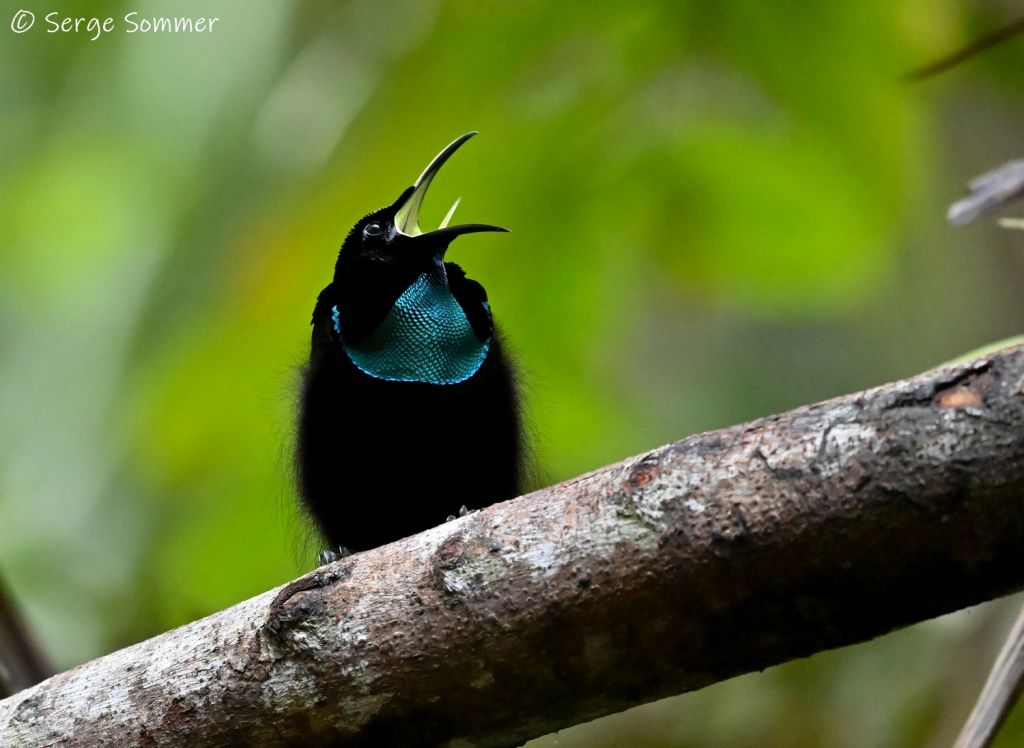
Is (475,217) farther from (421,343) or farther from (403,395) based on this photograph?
(403,395)

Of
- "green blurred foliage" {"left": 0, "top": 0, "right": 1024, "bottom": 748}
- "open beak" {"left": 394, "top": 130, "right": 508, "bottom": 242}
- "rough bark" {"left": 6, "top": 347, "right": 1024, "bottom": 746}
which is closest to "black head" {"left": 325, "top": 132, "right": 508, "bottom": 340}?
"open beak" {"left": 394, "top": 130, "right": 508, "bottom": 242}

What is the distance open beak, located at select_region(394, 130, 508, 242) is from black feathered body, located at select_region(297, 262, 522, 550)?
0.47 feet

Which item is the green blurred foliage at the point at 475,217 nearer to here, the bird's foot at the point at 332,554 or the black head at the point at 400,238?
the black head at the point at 400,238

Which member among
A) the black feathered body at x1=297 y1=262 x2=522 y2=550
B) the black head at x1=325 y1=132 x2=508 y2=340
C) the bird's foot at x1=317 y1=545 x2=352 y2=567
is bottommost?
the bird's foot at x1=317 y1=545 x2=352 y2=567

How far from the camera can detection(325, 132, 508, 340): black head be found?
3756 mm

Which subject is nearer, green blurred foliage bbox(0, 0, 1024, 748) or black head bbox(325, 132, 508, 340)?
black head bbox(325, 132, 508, 340)

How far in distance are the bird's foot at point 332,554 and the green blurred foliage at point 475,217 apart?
243mm

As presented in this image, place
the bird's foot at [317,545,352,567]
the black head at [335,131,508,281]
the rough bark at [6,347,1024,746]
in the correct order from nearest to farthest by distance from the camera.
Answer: the rough bark at [6,347,1024,746], the bird's foot at [317,545,352,567], the black head at [335,131,508,281]

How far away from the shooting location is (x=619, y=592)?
2076mm

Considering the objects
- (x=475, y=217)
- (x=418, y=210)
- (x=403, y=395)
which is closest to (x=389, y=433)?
(x=403, y=395)

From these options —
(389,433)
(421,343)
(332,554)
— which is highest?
(421,343)

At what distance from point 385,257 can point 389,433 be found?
21.2 inches

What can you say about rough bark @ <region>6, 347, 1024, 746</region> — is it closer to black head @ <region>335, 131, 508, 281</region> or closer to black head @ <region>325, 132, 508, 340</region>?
black head @ <region>325, 132, 508, 340</region>

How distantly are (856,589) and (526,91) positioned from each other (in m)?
2.44
